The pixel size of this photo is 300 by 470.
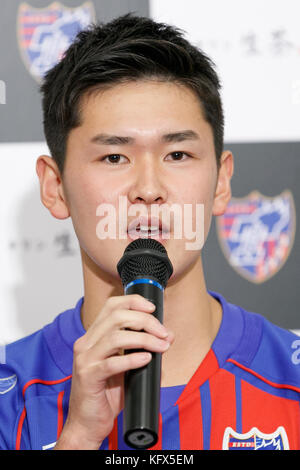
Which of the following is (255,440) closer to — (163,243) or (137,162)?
Answer: (163,243)

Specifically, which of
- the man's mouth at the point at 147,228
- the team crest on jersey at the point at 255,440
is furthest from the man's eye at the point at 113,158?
the team crest on jersey at the point at 255,440

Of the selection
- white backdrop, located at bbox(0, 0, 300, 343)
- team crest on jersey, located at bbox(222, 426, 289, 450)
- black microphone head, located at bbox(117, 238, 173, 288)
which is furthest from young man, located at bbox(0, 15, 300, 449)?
white backdrop, located at bbox(0, 0, 300, 343)

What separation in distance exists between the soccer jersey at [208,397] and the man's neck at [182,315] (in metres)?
0.02

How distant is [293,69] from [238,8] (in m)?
0.20

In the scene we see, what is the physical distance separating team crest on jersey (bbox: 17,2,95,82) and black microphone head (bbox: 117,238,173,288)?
2.69 ft

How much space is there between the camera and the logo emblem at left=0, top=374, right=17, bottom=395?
1.11 metres

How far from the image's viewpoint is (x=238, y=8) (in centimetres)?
149

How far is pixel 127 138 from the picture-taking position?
101cm

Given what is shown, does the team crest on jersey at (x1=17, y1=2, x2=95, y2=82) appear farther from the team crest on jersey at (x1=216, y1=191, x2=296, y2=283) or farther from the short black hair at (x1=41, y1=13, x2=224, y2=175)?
the team crest on jersey at (x1=216, y1=191, x2=296, y2=283)

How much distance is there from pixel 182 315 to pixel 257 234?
0.49 m

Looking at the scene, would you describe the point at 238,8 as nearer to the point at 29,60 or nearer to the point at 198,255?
the point at 29,60

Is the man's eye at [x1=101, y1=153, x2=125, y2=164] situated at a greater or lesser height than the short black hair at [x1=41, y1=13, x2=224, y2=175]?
lesser
